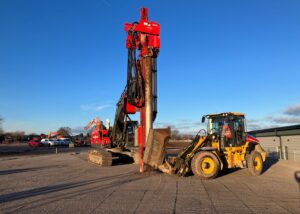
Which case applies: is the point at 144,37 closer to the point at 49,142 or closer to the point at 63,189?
the point at 63,189

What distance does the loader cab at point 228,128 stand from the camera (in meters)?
14.4

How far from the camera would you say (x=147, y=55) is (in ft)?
50.9

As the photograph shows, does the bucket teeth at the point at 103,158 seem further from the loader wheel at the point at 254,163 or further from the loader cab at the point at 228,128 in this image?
the loader wheel at the point at 254,163

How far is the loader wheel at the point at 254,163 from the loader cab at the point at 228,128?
789 millimetres

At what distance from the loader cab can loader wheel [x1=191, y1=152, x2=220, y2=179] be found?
131 centimetres

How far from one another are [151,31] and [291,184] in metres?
9.72

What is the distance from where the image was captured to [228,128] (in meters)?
14.6

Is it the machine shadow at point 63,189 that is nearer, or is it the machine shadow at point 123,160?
the machine shadow at point 63,189

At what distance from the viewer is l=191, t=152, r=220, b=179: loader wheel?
43.0ft

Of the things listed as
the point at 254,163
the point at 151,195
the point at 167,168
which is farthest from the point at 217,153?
the point at 151,195

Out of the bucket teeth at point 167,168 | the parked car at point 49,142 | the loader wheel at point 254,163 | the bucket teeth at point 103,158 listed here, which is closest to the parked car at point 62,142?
the parked car at point 49,142

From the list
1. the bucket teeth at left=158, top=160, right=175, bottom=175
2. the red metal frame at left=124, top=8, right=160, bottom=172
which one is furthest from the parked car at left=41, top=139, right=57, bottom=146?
the bucket teeth at left=158, top=160, right=175, bottom=175

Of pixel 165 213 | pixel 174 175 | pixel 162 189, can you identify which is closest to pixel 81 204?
pixel 165 213

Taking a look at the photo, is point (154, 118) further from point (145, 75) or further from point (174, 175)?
point (174, 175)
